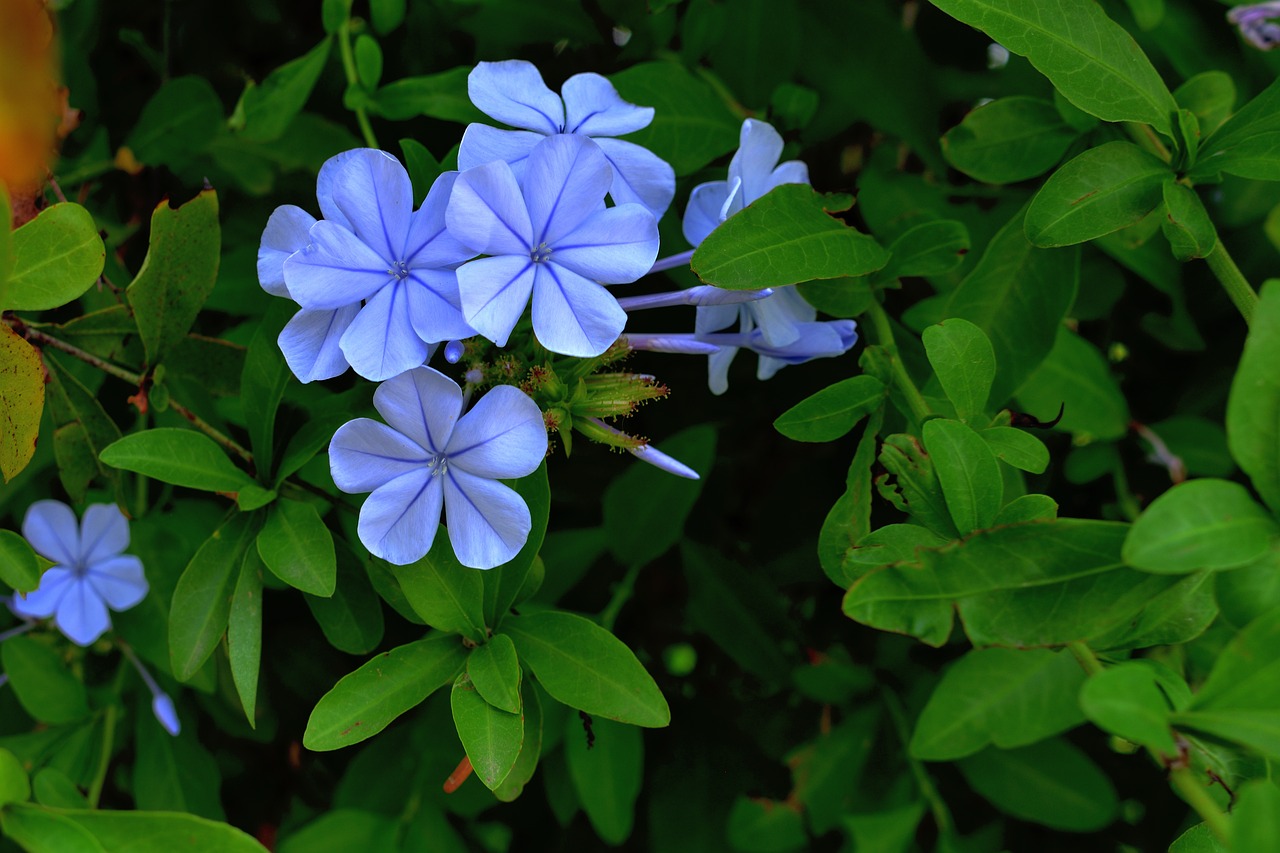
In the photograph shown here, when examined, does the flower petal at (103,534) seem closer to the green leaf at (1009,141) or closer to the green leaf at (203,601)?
the green leaf at (203,601)

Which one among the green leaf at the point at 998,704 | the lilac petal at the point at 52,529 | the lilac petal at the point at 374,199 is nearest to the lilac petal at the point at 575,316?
the lilac petal at the point at 374,199

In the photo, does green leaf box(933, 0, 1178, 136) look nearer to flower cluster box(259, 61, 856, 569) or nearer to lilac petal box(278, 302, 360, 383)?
flower cluster box(259, 61, 856, 569)

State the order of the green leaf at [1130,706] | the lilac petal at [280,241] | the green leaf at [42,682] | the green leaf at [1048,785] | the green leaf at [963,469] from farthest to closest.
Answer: the green leaf at [1048,785]
the green leaf at [42,682]
the lilac petal at [280,241]
the green leaf at [963,469]
the green leaf at [1130,706]

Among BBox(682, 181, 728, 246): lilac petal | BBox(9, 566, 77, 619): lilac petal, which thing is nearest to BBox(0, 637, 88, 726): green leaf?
BBox(9, 566, 77, 619): lilac petal

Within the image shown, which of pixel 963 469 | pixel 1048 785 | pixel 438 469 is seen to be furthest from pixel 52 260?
pixel 1048 785

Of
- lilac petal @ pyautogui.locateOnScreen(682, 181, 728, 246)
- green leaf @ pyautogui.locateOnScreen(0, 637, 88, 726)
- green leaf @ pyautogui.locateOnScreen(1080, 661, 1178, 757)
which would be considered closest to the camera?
green leaf @ pyautogui.locateOnScreen(1080, 661, 1178, 757)

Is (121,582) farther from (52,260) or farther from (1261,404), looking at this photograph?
(1261,404)

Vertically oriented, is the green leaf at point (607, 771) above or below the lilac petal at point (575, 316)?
below
